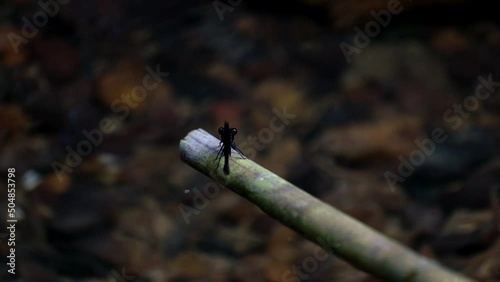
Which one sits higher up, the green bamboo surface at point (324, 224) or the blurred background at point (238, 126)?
the green bamboo surface at point (324, 224)

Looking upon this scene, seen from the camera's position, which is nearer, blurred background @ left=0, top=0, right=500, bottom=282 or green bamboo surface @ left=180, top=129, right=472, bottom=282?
green bamboo surface @ left=180, top=129, right=472, bottom=282

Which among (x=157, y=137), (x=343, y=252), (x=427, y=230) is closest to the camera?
(x=343, y=252)

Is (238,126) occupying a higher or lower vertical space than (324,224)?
lower

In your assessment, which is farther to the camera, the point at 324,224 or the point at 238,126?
the point at 238,126

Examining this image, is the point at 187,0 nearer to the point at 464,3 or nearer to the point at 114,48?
the point at 114,48

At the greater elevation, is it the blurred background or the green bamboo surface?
the green bamboo surface

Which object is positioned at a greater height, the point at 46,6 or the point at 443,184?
the point at 46,6

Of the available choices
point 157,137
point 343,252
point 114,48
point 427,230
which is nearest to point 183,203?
point 157,137

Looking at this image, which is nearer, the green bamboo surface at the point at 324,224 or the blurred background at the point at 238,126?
the green bamboo surface at the point at 324,224
